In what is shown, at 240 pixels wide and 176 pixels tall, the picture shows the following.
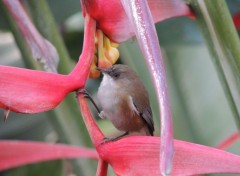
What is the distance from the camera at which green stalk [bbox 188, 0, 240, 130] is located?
1.49 feet

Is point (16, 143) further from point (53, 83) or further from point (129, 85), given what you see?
point (129, 85)

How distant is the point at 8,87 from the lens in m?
0.37

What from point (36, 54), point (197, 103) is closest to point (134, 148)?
point (36, 54)

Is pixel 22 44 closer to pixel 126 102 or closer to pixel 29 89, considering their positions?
pixel 126 102

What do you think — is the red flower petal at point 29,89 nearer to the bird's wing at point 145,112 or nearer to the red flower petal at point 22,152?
the red flower petal at point 22,152

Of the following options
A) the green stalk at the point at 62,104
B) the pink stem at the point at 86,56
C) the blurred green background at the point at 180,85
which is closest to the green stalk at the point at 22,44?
the green stalk at the point at 62,104

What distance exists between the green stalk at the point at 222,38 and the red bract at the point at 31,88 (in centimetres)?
11

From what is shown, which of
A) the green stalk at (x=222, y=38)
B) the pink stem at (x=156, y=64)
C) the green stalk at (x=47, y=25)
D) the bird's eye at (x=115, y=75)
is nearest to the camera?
the pink stem at (x=156, y=64)

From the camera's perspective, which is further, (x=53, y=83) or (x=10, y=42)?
(x=10, y=42)

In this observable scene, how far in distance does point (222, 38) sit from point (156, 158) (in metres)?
0.12

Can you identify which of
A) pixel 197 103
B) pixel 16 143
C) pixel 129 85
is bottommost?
pixel 197 103

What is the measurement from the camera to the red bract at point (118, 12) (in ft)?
1.49

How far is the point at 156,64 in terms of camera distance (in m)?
0.32

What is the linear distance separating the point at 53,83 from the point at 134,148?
58 mm
